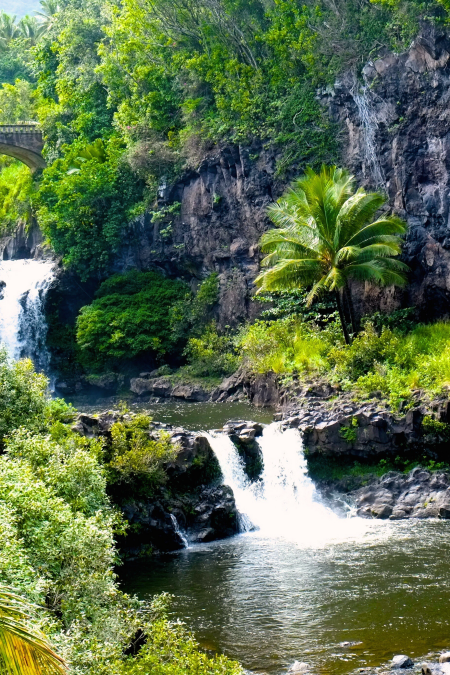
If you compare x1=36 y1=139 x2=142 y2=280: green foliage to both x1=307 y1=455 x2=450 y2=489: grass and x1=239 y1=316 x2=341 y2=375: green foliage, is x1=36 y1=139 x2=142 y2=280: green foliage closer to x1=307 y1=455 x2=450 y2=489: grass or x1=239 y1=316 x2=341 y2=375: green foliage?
x1=239 y1=316 x2=341 y2=375: green foliage

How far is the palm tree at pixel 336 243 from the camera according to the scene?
100 feet

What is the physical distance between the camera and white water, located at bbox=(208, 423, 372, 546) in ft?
73.8

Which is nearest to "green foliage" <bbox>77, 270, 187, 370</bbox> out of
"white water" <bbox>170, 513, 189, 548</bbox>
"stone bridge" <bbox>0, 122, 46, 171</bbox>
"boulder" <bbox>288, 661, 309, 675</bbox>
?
"stone bridge" <bbox>0, 122, 46, 171</bbox>

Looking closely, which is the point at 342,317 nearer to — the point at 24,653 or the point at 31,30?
the point at 24,653

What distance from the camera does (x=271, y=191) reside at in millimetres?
38719

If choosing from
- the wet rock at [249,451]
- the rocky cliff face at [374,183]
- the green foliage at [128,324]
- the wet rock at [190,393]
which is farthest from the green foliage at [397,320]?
the green foliage at [128,324]

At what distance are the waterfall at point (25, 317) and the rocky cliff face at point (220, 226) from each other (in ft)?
18.7

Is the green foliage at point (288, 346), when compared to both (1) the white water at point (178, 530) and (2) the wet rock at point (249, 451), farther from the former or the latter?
(1) the white water at point (178, 530)

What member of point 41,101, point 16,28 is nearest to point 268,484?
point 41,101

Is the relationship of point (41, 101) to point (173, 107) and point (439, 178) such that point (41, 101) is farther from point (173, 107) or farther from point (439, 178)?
point (439, 178)

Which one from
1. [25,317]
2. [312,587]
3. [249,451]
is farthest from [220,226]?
[312,587]

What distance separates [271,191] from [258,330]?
7100 mm

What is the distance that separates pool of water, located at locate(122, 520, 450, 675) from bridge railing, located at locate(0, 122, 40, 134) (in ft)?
120

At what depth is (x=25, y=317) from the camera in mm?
42625
